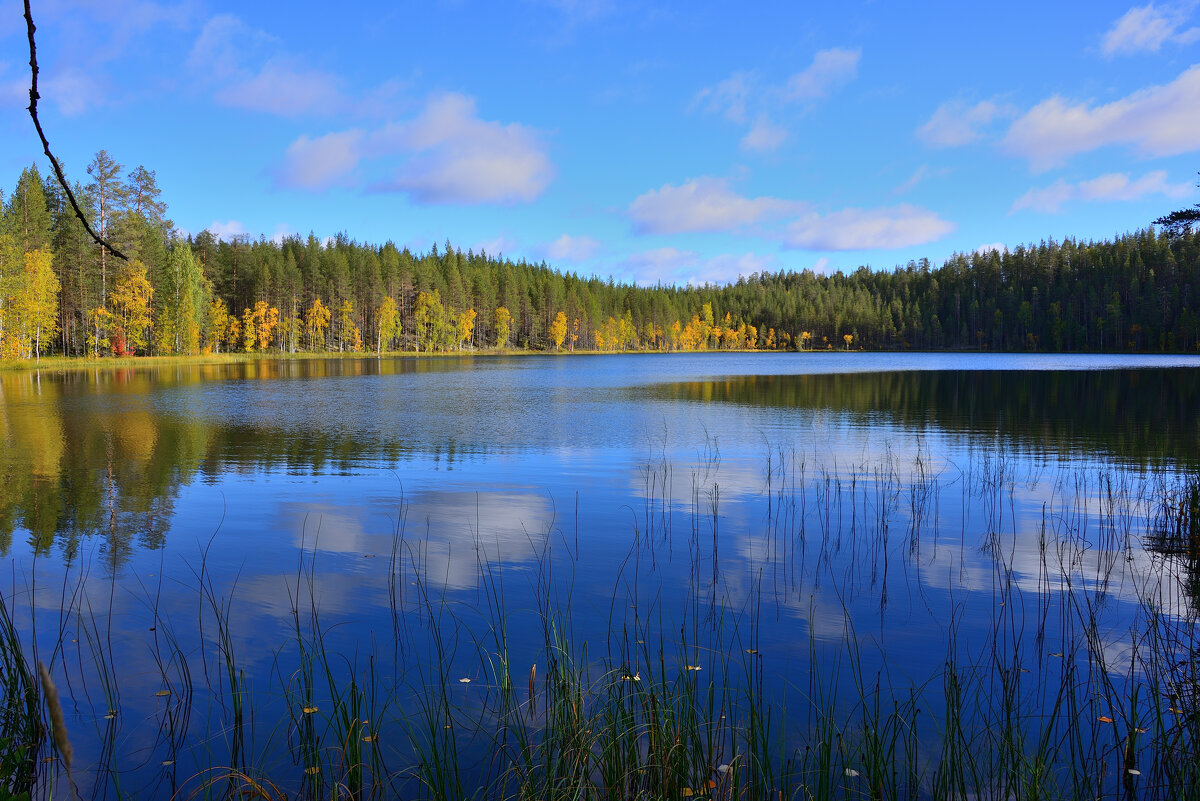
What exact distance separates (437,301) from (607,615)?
11157 centimetres

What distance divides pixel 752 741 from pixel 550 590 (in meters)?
4.67

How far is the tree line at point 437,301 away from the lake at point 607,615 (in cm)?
691

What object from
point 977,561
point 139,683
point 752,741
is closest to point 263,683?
point 139,683

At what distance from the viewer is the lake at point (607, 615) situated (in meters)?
4.84

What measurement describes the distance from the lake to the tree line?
6.91 m

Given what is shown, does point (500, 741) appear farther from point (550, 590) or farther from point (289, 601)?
point (289, 601)

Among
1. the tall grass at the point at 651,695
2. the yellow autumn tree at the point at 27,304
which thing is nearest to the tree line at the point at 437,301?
the yellow autumn tree at the point at 27,304

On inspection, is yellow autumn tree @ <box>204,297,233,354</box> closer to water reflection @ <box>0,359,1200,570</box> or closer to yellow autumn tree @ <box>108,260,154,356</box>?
yellow autumn tree @ <box>108,260,154,356</box>

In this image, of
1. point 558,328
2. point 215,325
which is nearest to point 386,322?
point 215,325

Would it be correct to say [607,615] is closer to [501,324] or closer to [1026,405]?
[1026,405]

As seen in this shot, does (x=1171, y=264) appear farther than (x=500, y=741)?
Yes

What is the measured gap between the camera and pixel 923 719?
228 inches

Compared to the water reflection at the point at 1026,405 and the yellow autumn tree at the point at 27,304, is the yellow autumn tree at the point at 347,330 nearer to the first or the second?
the yellow autumn tree at the point at 27,304

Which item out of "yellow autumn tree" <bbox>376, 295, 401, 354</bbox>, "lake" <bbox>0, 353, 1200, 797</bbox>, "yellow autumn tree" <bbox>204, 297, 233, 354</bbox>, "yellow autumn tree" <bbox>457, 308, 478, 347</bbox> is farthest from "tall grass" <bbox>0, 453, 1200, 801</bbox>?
"yellow autumn tree" <bbox>457, 308, 478, 347</bbox>
